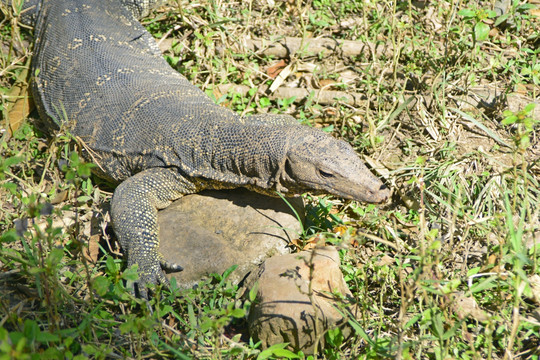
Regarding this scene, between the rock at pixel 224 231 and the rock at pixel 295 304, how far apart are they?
1.39 ft

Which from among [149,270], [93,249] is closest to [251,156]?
[149,270]

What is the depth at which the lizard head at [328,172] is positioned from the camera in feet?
13.4

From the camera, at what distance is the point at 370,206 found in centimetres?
485

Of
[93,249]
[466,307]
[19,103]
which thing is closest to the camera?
[466,307]

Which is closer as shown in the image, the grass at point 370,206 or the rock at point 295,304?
the grass at point 370,206

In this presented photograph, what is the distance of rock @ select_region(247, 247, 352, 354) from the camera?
340 centimetres

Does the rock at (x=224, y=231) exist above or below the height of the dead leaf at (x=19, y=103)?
below

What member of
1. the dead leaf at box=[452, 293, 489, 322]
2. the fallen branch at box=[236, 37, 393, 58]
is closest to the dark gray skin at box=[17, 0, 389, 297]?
the dead leaf at box=[452, 293, 489, 322]

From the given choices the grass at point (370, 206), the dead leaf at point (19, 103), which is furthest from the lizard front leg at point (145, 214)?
the dead leaf at point (19, 103)

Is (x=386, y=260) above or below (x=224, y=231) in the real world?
below

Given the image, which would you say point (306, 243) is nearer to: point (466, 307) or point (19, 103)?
point (466, 307)

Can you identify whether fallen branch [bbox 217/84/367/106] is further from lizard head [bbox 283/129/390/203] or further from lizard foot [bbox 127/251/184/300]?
lizard foot [bbox 127/251/184/300]

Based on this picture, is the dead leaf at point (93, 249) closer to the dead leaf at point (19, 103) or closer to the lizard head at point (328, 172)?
the lizard head at point (328, 172)

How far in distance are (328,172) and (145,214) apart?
1.60 m
